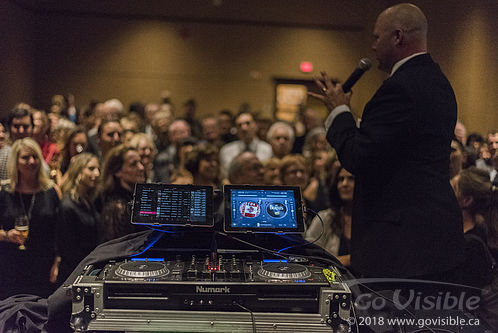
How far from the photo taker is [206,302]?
145cm

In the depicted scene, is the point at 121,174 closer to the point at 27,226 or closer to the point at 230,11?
the point at 27,226

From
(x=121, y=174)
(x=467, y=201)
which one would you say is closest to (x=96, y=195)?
(x=121, y=174)

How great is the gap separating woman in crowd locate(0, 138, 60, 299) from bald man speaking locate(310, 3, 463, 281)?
177 cm

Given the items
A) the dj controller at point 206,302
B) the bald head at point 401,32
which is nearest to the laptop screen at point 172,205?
the dj controller at point 206,302

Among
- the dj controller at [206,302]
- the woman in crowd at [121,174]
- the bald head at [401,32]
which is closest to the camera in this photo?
the dj controller at [206,302]

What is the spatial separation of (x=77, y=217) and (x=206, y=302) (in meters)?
1.70

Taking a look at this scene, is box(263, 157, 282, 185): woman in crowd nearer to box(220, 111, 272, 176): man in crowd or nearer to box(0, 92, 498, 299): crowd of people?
box(0, 92, 498, 299): crowd of people

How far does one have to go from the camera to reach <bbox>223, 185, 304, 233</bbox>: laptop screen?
5.51ft

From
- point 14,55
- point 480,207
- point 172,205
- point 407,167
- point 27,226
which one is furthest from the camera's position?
point 14,55

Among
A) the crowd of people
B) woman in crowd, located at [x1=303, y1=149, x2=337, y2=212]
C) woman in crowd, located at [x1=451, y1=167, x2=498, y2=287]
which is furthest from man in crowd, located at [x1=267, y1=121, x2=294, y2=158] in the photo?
woman in crowd, located at [x1=451, y1=167, x2=498, y2=287]

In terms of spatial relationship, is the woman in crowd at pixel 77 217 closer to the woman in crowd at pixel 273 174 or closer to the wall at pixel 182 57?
the woman in crowd at pixel 273 174

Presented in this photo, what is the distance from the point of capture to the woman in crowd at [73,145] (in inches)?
159

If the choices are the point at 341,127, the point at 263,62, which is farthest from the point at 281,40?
the point at 341,127

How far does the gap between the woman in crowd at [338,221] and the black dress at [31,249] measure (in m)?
1.49
